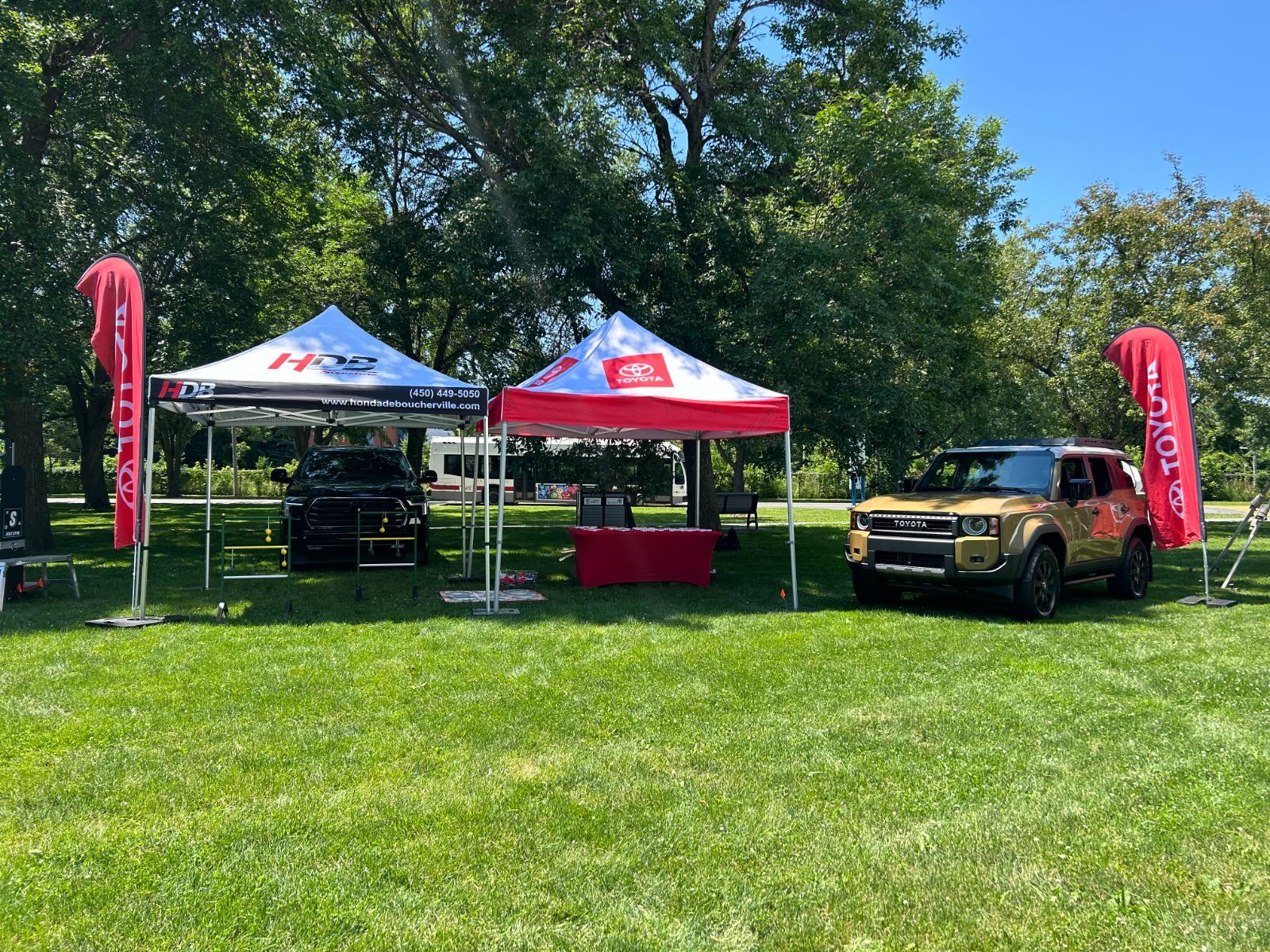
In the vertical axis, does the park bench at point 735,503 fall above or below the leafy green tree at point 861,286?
below

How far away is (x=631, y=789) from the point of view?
394 cm

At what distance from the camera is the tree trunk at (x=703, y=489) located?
1556 cm

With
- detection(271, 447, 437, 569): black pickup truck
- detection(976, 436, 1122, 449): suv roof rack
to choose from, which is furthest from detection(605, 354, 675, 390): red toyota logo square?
detection(976, 436, 1122, 449): suv roof rack

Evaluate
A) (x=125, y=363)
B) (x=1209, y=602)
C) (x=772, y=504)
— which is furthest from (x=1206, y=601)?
(x=772, y=504)

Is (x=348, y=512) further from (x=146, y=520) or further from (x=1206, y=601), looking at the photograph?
(x=1206, y=601)

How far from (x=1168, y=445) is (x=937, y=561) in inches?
140


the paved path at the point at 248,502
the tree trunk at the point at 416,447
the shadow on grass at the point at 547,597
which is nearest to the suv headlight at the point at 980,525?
the shadow on grass at the point at 547,597

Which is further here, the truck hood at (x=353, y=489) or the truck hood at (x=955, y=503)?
the truck hood at (x=353, y=489)

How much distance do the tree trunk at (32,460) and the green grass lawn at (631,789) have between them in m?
7.52

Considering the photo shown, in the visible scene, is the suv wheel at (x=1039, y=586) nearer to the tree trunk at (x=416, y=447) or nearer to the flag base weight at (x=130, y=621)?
the flag base weight at (x=130, y=621)

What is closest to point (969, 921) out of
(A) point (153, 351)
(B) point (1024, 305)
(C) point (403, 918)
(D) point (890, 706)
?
(C) point (403, 918)

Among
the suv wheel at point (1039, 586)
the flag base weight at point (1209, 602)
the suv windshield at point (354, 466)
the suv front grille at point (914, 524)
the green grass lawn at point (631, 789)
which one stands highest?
the suv windshield at point (354, 466)

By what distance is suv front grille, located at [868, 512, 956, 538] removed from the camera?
8.34 m

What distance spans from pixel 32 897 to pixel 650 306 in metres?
12.3
